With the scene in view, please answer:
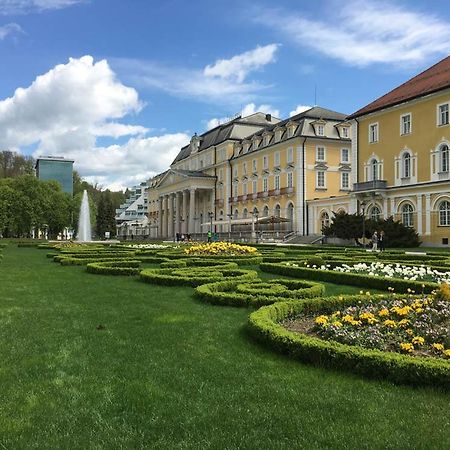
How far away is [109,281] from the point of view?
12.8 m

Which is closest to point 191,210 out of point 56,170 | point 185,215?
point 185,215

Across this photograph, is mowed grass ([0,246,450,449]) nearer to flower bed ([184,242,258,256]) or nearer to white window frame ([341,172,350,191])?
flower bed ([184,242,258,256])

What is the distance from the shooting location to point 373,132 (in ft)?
130

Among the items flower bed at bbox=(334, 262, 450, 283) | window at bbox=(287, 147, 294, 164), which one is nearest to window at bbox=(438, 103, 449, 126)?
window at bbox=(287, 147, 294, 164)

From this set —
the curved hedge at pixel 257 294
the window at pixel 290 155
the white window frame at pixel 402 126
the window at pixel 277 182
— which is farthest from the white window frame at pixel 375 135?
the curved hedge at pixel 257 294

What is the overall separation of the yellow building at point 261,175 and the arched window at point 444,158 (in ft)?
54.8

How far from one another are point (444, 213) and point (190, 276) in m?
26.0

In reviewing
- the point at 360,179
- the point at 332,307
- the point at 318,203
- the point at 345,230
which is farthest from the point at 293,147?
the point at 332,307

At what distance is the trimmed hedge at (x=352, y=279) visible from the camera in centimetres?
1033

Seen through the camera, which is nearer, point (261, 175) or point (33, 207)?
point (261, 175)

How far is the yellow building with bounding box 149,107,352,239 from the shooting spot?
51125 millimetres

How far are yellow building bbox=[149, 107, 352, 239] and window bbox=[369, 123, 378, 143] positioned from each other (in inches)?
433

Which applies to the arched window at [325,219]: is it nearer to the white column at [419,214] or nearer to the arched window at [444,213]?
the white column at [419,214]

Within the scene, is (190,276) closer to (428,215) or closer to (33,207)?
(428,215)
